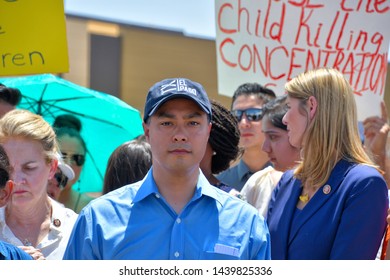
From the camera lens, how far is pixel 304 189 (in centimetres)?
359

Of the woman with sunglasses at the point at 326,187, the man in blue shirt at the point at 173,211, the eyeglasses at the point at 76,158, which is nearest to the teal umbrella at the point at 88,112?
the eyeglasses at the point at 76,158

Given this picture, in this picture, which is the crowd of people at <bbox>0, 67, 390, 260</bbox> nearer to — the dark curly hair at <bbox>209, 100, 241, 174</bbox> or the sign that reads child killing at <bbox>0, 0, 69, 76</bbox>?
the dark curly hair at <bbox>209, 100, 241, 174</bbox>

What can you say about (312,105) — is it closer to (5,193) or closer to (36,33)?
(5,193)

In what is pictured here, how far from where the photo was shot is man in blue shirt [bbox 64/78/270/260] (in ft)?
9.19

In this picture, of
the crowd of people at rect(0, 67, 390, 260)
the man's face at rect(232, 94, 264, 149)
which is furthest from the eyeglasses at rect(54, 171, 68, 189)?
the man's face at rect(232, 94, 264, 149)

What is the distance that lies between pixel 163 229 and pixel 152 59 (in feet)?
69.0

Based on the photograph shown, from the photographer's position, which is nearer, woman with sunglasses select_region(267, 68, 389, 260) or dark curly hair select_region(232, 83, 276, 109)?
woman with sunglasses select_region(267, 68, 389, 260)

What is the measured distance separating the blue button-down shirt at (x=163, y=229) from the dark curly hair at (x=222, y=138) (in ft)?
4.27

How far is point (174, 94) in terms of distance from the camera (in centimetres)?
294

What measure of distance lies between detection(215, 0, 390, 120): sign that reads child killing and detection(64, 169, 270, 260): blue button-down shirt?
2.58m

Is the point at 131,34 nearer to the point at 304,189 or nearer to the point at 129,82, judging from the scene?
the point at 129,82

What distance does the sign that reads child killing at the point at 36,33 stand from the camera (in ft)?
15.2

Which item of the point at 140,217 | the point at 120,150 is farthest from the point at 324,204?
the point at 120,150

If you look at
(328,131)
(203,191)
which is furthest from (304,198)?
(203,191)
